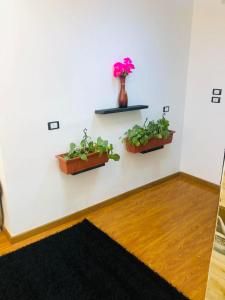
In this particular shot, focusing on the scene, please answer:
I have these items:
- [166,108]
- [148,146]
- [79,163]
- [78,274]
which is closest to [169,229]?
[148,146]

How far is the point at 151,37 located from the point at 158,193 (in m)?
1.87

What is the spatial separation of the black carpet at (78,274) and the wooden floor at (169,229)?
0.41ft

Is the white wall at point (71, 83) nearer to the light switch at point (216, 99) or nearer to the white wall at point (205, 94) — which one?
the white wall at point (205, 94)

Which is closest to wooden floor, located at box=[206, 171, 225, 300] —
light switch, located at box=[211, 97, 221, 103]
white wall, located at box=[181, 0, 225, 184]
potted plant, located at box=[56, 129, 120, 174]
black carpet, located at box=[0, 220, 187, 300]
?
black carpet, located at box=[0, 220, 187, 300]

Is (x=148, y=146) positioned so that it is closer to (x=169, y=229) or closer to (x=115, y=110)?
(x=115, y=110)

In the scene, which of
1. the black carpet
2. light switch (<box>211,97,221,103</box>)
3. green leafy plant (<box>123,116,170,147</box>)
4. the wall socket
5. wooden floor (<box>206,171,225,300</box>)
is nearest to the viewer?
wooden floor (<box>206,171,225,300</box>)

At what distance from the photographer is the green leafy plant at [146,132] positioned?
8.98ft

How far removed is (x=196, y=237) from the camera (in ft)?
7.93

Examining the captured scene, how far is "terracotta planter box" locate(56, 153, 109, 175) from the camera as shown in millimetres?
2268

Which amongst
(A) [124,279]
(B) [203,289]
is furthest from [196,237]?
(A) [124,279]

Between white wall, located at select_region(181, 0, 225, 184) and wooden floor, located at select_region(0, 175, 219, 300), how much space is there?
1.26 feet

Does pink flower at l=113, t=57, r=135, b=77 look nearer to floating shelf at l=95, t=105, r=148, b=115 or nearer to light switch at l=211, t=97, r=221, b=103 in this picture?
Result: floating shelf at l=95, t=105, r=148, b=115

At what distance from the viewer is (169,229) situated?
99.5 inches

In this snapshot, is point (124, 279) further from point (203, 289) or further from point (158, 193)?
point (158, 193)
